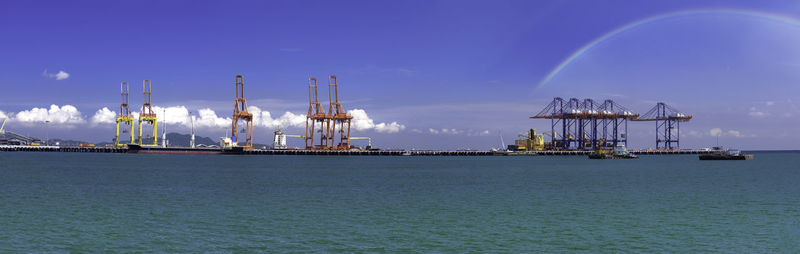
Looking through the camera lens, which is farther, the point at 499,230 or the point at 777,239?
the point at 499,230

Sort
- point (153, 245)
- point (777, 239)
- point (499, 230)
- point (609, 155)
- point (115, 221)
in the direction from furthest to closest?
point (609, 155) → point (115, 221) → point (499, 230) → point (777, 239) → point (153, 245)

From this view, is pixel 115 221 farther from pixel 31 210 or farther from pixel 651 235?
pixel 651 235

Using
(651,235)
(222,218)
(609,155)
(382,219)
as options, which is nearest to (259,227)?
(222,218)

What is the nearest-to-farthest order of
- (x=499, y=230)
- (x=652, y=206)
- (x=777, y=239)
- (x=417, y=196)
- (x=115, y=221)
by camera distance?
(x=777, y=239), (x=499, y=230), (x=115, y=221), (x=652, y=206), (x=417, y=196)

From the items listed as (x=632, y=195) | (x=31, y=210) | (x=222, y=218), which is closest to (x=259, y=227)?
(x=222, y=218)

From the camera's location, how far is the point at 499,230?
100 feet

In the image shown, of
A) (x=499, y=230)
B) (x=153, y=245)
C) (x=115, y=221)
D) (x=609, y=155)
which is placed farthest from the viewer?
(x=609, y=155)

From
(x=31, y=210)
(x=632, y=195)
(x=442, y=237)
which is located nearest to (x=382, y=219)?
(x=442, y=237)

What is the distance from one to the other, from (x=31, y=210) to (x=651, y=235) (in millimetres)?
35977

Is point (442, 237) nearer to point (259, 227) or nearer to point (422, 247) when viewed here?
point (422, 247)

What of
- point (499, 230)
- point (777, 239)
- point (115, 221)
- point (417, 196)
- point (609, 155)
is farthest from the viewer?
point (609, 155)

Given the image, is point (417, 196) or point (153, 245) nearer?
point (153, 245)

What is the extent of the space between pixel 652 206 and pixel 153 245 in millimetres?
32596

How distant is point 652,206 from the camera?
41.9 m
